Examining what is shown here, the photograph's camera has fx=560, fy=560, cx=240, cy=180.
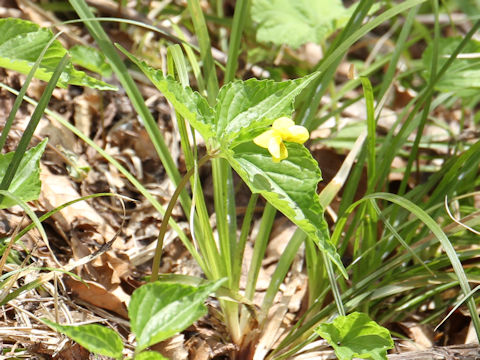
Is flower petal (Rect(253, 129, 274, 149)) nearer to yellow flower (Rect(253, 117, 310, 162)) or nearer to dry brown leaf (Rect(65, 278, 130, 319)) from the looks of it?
yellow flower (Rect(253, 117, 310, 162))

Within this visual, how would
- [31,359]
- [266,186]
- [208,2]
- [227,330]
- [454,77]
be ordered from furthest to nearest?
[208,2]
[454,77]
[227,330]
[31,359]
[266,186]

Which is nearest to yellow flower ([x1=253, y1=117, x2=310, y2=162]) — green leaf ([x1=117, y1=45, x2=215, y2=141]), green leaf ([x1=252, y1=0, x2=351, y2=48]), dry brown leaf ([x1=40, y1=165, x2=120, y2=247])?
green leaf ([x1=117, y1=45, x2=215, y2=141])

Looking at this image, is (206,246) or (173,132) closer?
(206,246)

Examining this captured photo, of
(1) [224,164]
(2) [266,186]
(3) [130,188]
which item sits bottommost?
(3) [130,188]

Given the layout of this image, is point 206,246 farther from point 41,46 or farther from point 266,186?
point 41,46

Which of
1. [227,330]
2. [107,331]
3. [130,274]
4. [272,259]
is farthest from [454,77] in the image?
[107,331]

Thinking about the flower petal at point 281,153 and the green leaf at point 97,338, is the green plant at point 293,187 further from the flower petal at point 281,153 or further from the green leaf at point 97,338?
the green leaf at point 97,338

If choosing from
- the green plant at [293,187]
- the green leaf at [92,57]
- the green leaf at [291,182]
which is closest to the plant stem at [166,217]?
the green plant at [293,187]
